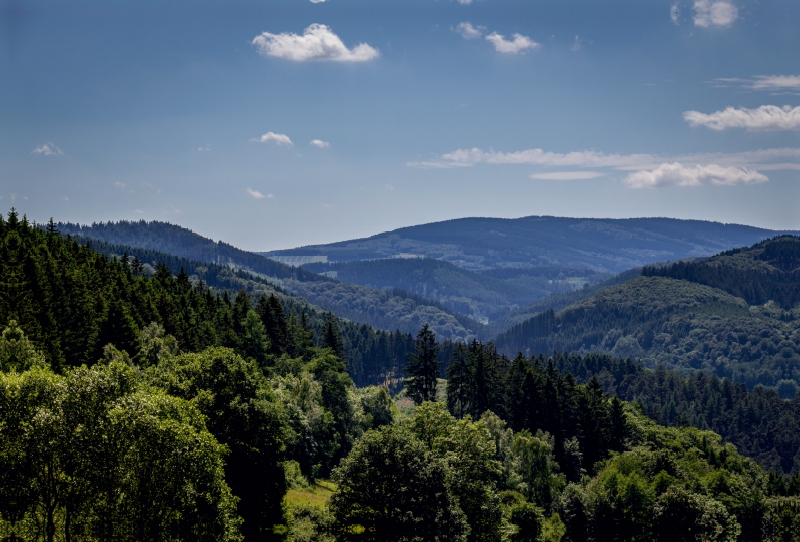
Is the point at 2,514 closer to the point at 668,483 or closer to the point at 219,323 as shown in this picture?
the point at 668,483

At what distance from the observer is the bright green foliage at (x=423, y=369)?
340 ft

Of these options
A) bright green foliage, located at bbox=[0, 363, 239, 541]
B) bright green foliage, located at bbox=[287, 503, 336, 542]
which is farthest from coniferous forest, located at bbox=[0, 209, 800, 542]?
bright green foliage, located at bbox=[287, 503, 336, 542]

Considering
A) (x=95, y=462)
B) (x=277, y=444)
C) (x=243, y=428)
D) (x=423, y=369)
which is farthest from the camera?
(x=423, y=369)

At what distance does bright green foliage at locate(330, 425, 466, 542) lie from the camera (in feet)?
151

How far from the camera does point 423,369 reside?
103625 millimetres

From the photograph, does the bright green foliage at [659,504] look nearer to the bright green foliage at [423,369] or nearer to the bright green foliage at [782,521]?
the bright green foliage at [782,521]

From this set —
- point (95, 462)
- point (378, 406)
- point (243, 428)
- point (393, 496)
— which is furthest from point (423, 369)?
point (95, 462)

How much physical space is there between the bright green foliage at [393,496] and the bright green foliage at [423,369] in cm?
5514

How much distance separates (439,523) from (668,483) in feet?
138

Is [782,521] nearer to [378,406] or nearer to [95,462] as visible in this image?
[378,406]

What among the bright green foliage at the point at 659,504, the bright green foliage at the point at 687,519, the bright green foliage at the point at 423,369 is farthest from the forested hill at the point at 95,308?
the bright green foliage at the point at 687,519

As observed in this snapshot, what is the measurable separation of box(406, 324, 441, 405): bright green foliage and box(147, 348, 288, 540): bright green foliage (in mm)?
51374

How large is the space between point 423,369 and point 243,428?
55.3 meters

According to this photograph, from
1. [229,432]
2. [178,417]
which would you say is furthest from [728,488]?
[178,417]
